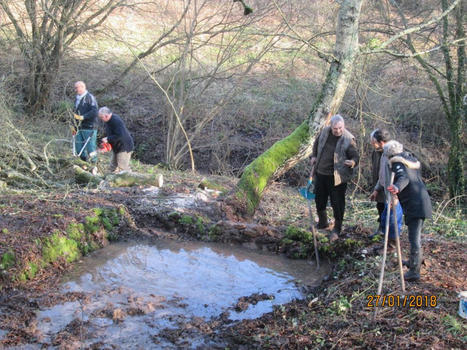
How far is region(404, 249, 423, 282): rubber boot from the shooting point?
5393mm

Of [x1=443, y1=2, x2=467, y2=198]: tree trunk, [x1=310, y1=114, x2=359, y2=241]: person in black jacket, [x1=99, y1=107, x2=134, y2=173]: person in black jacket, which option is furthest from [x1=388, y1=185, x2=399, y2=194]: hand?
[x1=443, y1=2, x2=467, y2=198]: tree trunk

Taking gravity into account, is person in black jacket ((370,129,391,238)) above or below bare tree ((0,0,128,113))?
below

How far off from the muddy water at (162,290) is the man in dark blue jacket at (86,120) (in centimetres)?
374

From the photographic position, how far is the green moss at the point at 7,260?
577cm

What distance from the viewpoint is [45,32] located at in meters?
13.9

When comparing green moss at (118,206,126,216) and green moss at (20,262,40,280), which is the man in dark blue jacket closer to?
green moss at (118,206,126,216)

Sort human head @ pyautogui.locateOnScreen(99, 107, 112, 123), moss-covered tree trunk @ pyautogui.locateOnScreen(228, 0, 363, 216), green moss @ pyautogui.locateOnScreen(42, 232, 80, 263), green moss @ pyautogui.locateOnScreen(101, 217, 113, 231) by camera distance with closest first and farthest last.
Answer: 1. green moss @ pyautogui.locateOnScreen(42, 232, 80, 263)
2. green moss @ pyautogui.locateOnScreen(101, 217, 113, 231)
3. moss-covered tree trunk @ pyautogui.locateOnScreen(228, 0, 363, 216)
4. human head @ pyautogui.locateOnScreen(99, 107, 112, 123)

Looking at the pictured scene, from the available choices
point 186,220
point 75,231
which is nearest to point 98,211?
point 75,231

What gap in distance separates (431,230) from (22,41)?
1190 cm

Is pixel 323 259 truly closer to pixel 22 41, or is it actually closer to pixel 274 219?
pixel 274 219

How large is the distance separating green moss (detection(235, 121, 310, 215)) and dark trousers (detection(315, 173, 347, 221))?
1.60m

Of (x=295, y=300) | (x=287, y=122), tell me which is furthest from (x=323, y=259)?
(x=287, y=122)
